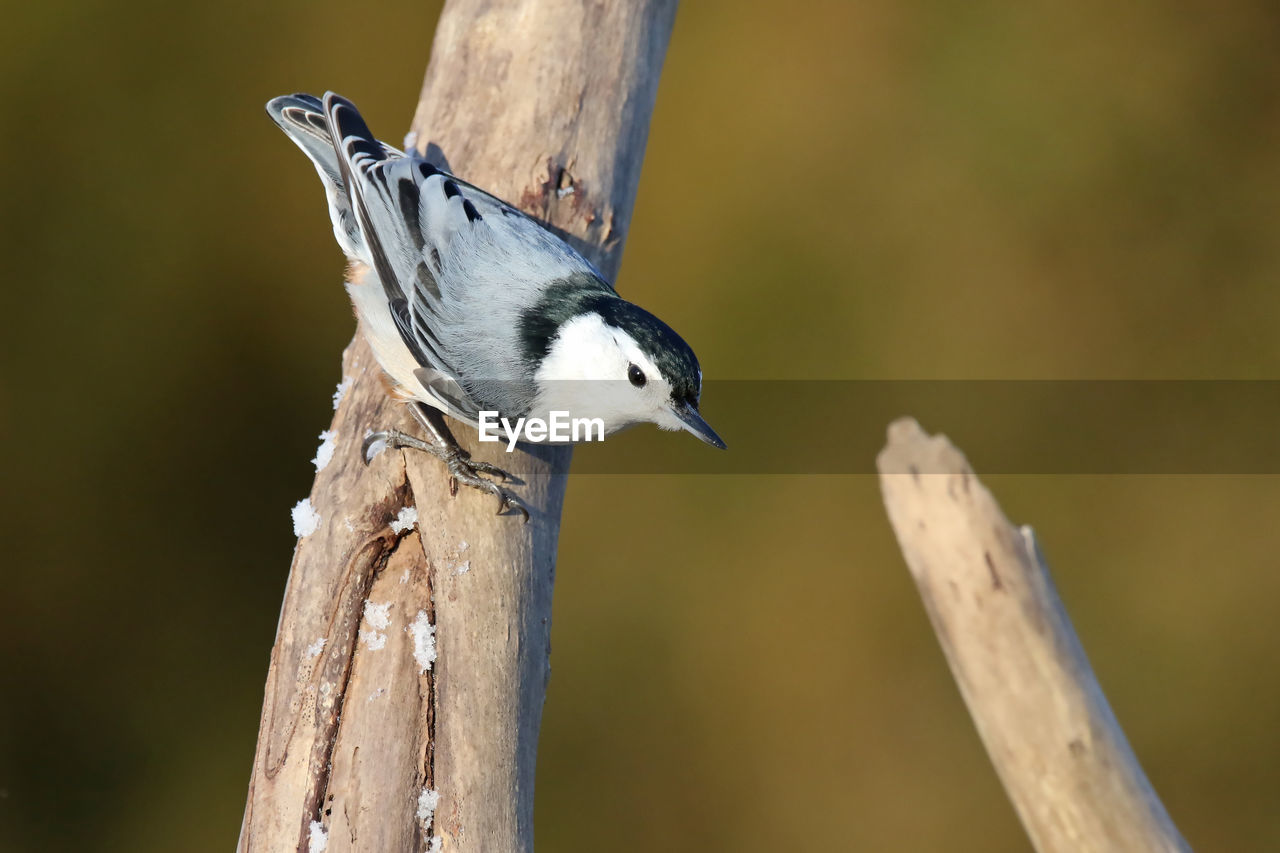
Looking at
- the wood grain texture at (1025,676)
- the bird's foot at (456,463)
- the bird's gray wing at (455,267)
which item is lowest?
the wood grain texture at (1025,676)

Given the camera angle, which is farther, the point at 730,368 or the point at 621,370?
the point at 730,368

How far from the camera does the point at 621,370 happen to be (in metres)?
1.63

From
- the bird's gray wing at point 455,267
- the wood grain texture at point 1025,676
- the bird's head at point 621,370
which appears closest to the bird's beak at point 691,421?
the bird's head at point 621,370

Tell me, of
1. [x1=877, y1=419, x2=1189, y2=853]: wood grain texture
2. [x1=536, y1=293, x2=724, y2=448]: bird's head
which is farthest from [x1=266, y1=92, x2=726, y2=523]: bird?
[x1=877, y1=419, x2=1189, y2=853]: wood grain texture

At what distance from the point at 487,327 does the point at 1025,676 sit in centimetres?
105

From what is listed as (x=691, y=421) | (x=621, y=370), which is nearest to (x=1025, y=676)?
(x=691, y=421)

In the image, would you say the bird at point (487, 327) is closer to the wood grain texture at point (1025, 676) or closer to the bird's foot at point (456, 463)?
the bird's foot at point (456, 463)

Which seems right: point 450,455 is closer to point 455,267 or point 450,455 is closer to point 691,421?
point 455,267

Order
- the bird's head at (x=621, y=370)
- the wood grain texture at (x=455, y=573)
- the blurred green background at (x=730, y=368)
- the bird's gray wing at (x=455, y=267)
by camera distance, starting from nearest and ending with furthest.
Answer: the wood grain texture at (x=455, y=573), the bird's head at (x=621, y=370), the bird's gray wing at (x=455, y=267), the blurred green background at (x=730, y=368)

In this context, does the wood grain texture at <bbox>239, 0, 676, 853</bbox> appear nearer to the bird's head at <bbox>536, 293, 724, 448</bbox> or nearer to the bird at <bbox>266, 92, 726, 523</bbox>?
the bird at <bbox>266, 92, 726, 523</bbox>

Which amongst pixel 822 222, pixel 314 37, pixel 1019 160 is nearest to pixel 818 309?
pixel 822 222

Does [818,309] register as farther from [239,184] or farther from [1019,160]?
[239,184]

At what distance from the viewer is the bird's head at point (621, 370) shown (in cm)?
160

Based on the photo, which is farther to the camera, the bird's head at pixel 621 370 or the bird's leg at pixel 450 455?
the bird's leg at pixel 450 455
